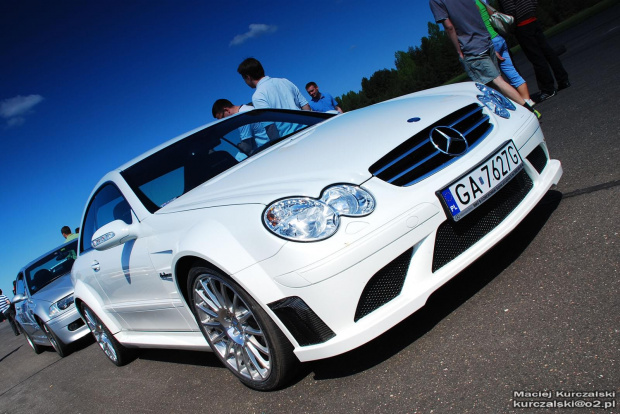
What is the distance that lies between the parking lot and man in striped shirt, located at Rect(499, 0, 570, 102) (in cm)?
343

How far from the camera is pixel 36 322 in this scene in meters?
7.69

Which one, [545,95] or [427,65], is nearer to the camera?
[545,95]

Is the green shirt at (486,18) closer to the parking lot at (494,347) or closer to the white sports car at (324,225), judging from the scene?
the parking lot at (494,347)

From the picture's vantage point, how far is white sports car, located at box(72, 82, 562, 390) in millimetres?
2414

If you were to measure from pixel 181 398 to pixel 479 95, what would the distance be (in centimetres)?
263

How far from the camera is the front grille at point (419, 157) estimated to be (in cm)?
264

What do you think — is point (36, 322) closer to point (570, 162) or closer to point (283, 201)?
point (283, 201)

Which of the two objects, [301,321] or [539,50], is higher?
[301,321]

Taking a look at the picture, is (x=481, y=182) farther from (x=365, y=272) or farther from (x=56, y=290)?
(x=56, y=290)

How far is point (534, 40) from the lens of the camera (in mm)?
7699

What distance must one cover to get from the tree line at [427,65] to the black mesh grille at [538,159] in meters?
49.8

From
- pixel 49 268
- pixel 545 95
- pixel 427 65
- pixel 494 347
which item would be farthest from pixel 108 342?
pixel 427 65

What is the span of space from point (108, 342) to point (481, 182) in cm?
375

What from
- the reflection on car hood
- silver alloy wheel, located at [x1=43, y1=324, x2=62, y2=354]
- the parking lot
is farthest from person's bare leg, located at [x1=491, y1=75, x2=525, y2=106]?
silver alloy wheel, located at [x1=43, y1=324, x2=62, y2=354]
